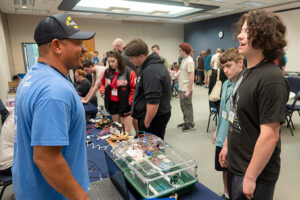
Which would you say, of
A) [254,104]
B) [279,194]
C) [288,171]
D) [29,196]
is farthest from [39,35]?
[288,171]

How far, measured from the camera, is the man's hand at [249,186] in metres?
0.94

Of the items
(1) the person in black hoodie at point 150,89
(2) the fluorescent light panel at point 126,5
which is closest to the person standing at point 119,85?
(1) the person in black hoodie at point 150,89

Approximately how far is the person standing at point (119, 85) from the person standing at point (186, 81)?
130cm

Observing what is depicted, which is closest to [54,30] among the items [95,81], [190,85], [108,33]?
[95,81]

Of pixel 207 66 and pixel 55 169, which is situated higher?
pixel 55 169

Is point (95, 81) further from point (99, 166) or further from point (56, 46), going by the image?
point (56, 46)

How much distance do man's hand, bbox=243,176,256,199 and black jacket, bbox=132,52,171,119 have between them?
100 centimetres

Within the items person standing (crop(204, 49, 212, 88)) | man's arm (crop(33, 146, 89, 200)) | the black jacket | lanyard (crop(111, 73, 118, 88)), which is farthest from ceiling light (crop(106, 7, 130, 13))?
man's arm (crop(33, 146, 89, 200))

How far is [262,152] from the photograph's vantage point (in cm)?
90

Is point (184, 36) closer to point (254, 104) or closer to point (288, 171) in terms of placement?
point (288, 171)

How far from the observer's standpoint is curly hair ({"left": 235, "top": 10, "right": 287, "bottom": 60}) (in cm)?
89

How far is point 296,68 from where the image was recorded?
7266 mm

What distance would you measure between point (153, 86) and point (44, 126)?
1.18 meters

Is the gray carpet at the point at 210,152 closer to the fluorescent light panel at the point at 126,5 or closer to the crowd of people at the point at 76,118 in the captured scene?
the crowd of people at the point at 76,118
